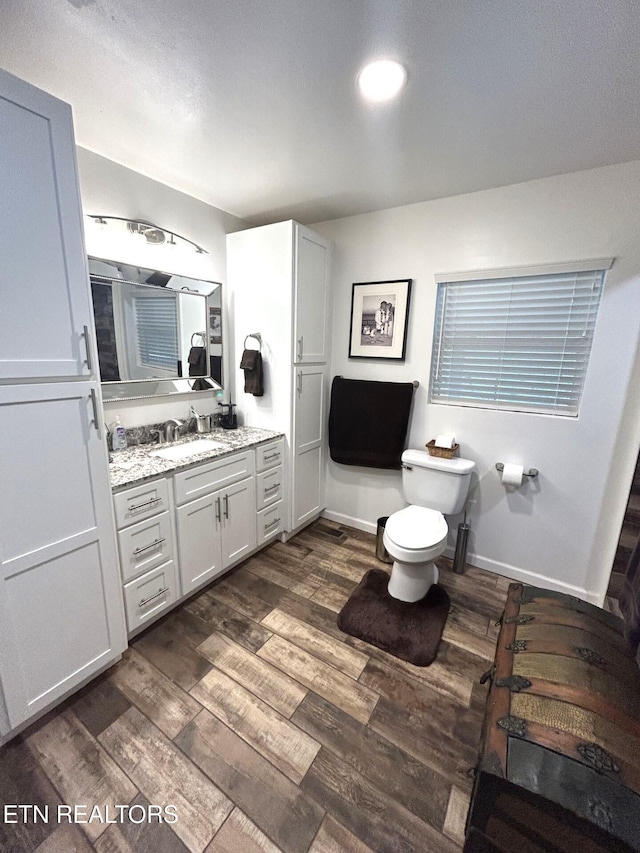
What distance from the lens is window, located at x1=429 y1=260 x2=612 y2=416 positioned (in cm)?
193

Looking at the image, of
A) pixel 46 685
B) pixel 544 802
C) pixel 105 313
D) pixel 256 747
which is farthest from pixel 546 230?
pixel 46 685

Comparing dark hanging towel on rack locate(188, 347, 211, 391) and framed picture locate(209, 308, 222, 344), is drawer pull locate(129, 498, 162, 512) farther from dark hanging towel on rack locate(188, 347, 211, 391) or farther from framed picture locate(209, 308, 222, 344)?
framed picture locate(209, 308, 222, 344)

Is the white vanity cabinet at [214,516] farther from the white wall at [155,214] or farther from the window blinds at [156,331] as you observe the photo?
the window blinds at [156,331]

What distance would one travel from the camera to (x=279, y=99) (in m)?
1.36

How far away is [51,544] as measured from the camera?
129cm

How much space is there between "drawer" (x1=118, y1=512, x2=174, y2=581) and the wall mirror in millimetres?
819

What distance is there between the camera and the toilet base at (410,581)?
2.04 m

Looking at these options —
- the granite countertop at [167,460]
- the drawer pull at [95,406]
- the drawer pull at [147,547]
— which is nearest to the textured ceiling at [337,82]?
the drawer pull at [95,406]

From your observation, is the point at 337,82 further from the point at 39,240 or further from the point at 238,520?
the point at 238,520

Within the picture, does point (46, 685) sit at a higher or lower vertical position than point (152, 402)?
lower

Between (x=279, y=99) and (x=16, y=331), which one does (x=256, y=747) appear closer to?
(x=16, y=331)

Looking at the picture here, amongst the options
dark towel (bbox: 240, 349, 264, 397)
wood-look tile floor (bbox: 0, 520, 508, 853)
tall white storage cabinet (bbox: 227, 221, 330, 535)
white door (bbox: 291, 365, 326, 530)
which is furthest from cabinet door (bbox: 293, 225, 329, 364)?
wood-look tile floor (bbox: 0, 520, 508, 853)

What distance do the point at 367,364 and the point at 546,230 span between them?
4.33ft

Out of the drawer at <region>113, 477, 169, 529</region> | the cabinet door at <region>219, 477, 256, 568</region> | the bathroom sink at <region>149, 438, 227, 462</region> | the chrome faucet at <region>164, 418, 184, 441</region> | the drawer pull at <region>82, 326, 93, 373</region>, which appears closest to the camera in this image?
the drawer pull at <region>82, 326, 93, 373</region>
